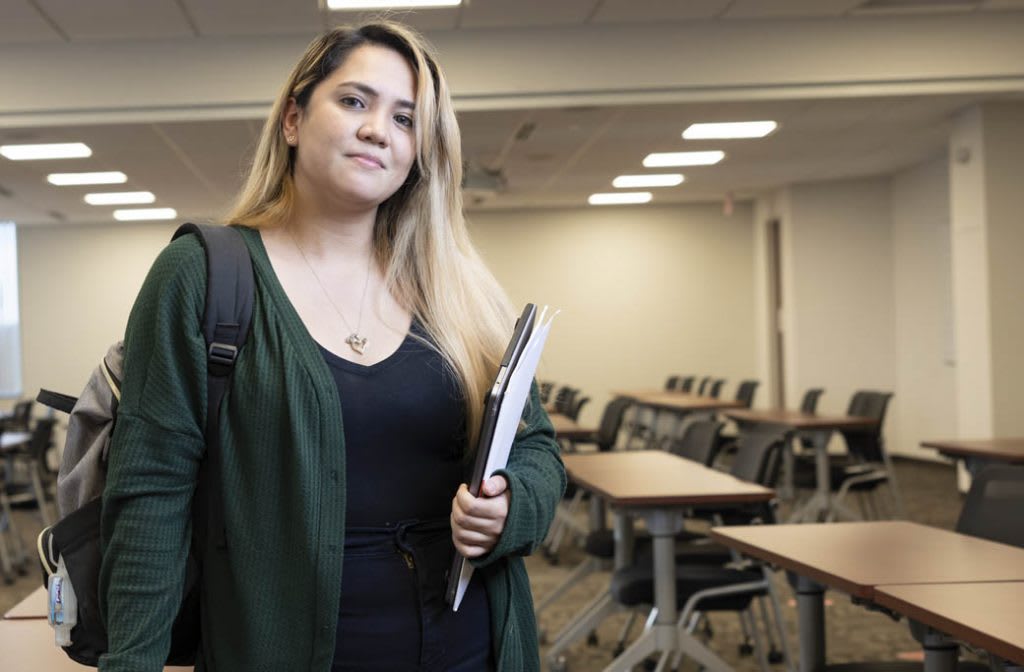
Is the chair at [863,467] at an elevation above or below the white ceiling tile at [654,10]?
below

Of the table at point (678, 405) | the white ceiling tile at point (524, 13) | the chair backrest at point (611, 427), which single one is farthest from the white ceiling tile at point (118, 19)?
the table at point (678, 405)

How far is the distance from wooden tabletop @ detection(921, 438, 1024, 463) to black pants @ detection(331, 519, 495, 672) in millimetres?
4334

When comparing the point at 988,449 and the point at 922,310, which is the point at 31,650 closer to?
the point at 988,449

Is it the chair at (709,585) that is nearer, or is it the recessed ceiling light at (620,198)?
the chair at (709,585)

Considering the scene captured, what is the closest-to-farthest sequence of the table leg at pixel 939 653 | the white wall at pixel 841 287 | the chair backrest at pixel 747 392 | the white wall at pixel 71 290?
the table leg at pixel 939 653 < the chair backrest at pixel 747 392 < the white wall at pixel 841 287 < the white wall at pixel 71 290

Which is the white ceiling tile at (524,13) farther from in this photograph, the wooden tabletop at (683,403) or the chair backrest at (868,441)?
the wooden tabletop at (683,403)

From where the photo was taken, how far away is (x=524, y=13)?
7426 mm

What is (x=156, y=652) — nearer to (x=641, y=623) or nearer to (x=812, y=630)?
(x=812, y=630)

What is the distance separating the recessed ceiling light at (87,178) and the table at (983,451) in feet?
26.5

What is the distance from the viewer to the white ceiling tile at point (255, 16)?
691 cm

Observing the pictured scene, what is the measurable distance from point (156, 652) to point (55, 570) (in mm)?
170

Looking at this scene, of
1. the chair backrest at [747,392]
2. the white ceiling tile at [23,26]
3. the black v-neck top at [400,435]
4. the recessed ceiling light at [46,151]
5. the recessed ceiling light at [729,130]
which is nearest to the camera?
the black v-neck top at [400,435]

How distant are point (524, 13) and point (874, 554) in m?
5.54

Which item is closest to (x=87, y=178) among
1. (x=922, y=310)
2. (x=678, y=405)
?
(x=678, y=405)
